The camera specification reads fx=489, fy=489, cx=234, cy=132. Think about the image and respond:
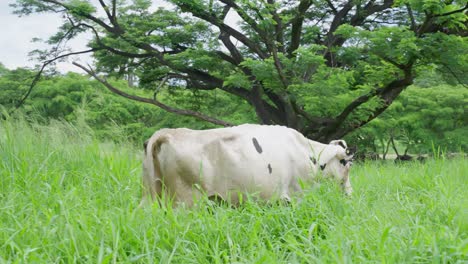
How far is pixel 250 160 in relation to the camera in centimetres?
344

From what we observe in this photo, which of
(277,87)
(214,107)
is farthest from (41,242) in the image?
(214,107)

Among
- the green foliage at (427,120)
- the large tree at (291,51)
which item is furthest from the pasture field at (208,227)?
the green foliage at (427,120)

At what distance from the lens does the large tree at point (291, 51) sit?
914cm

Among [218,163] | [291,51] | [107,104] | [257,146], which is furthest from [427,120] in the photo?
[218,163]

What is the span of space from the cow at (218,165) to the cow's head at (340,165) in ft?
1.57

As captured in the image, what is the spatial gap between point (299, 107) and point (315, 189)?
24.8 ft

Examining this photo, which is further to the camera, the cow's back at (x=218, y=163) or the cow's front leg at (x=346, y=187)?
the cow's front leg at (x=346, y=187)

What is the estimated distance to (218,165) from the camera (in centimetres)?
338

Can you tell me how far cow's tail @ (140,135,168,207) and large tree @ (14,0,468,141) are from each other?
6.10m

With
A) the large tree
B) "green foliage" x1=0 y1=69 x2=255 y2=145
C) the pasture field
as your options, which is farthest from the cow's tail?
"green foliage" x1=0 y1=69 x2=255 y2=145

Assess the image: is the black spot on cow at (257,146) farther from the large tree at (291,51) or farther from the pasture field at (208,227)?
the large tree at (291,51)

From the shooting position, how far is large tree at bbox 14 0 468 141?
914 centimetres

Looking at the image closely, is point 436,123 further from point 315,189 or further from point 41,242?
point 41,242

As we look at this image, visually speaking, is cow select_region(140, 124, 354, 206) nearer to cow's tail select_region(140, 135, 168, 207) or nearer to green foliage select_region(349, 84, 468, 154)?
cow's tail select_region(140, 135, 168, 207)
